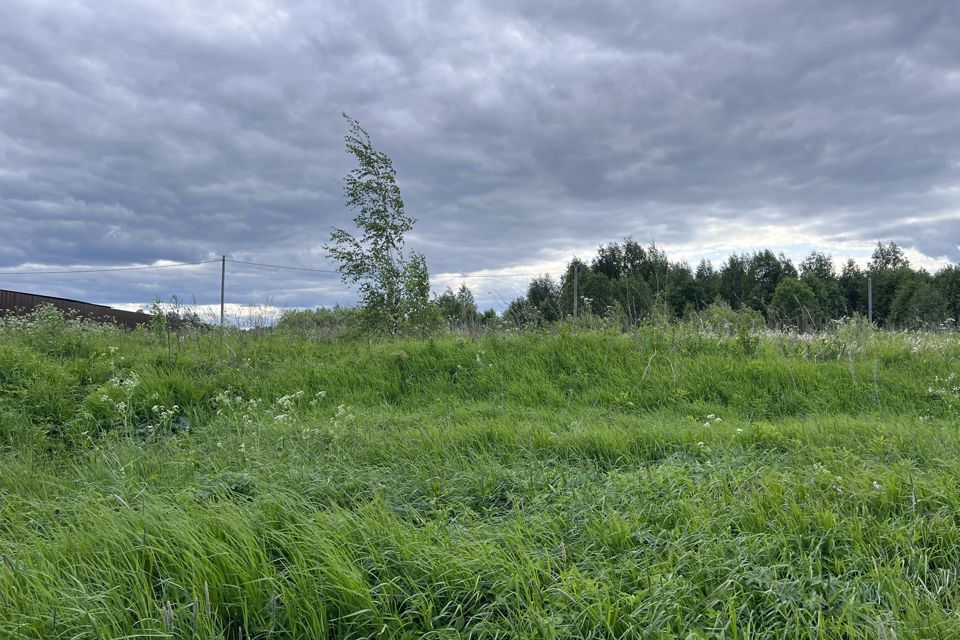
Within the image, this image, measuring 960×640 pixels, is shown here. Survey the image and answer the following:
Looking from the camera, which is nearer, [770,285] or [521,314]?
[521,314]

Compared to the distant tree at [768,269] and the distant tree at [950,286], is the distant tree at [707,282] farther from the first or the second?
the distant tree at [950,286]

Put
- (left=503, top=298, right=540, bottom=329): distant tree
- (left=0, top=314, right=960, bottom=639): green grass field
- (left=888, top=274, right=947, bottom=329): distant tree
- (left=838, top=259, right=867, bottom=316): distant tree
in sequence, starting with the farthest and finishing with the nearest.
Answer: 1. (left=838, top=259, right=867, bottom=316): distant tree
2. (left=888, top=274, right=947, bottom=329): distant tree
3. (left=503, top=298, right=540, bottom=329): distant tree
4. (left=0, top=314, right=960, bottom=639): green grass field

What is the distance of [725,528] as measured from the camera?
9.24 ft

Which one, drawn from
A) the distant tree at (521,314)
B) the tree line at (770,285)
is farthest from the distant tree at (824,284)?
the distant tree at (521,314)

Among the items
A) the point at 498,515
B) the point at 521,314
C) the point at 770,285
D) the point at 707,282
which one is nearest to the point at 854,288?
the point at 770,285

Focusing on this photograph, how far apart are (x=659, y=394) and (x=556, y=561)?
450 centimetres

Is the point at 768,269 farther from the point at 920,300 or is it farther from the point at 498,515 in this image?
the point at 498,515

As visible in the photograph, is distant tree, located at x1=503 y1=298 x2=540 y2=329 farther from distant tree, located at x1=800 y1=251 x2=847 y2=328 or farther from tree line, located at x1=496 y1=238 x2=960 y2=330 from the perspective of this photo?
distant tree, located at x1=800 y1=251 x2=847 y2=328

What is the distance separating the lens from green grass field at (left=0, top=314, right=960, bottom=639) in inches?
86.0

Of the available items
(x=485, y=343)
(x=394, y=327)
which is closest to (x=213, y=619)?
(x=485, y=343)

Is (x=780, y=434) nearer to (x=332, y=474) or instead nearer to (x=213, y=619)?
(x=332, y=474)

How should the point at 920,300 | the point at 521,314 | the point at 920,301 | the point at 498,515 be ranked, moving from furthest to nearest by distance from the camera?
1. the point at 920,300
2. the point at 920,301
3. the point at 521,314
4. the point at 498,515

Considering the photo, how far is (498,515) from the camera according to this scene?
3.28 metres

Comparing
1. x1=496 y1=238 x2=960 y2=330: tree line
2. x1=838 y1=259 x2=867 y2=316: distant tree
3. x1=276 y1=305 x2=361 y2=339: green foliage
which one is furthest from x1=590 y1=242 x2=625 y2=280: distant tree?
x1=276 y1=305 x2=361 y2=339: green foliage
